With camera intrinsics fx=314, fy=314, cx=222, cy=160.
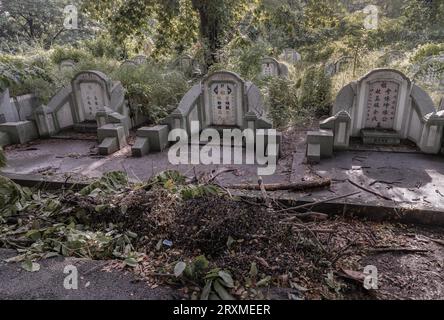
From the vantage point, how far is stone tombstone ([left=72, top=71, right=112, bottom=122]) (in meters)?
8.74

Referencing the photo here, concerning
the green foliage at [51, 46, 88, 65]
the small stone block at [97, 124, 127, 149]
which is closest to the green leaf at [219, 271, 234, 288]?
the small stone block at [97, 124, 127, 149]

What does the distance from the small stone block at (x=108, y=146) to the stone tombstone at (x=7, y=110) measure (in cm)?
344

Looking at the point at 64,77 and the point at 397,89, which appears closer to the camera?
the point at 397,89

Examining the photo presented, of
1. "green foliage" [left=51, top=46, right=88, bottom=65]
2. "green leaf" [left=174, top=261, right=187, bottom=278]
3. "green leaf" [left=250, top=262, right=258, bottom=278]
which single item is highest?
"green foliage" [left=51, top=46, right=88, bottom=65]

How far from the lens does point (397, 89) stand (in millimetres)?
7059

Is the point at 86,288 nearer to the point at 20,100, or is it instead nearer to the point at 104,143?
the point at 104,143

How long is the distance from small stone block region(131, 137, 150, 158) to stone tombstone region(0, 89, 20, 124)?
4.36 metres

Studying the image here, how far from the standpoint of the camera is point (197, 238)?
3461 millimetres

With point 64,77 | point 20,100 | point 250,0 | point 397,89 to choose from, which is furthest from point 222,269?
point 250,0

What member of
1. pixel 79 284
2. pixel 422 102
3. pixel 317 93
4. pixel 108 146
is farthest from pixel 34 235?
pixel 317 93

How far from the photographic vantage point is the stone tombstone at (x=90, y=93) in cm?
874

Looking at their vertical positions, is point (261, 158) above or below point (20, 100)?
below

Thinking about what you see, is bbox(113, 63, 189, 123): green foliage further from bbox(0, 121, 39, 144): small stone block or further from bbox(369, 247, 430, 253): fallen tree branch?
bbox(369, 247, 430, 253): fallen tree branch
